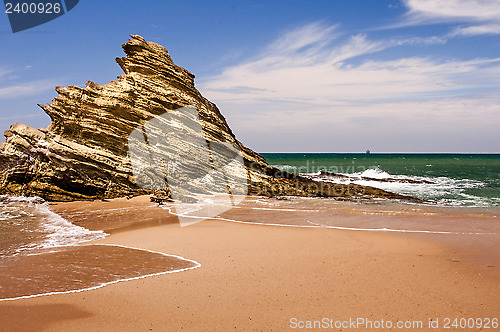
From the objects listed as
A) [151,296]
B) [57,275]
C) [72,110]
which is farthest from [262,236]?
[72,110]

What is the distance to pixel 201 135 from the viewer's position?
17.7 meters

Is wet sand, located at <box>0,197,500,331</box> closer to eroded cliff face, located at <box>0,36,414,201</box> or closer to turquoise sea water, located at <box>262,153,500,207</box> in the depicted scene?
eroded cliff face, located at <box>0,36,414,201</box>

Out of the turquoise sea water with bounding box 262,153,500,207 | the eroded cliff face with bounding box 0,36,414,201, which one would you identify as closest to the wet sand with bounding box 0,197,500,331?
the eroded cliff face with bounding box 0,36,414,201

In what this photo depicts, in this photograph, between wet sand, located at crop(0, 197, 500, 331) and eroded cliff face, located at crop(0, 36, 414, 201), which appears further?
eroded cliff face, located at crop(0, 36, 414, 201)

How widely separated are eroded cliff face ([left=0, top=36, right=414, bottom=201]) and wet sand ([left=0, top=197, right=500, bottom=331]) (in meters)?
8.39

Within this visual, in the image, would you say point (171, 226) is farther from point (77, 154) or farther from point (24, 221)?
point (77, 154)

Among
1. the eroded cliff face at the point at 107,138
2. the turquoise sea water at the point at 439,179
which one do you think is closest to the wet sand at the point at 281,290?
the eroded cliff face at the point at 107,138

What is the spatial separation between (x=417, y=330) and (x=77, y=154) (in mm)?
15466

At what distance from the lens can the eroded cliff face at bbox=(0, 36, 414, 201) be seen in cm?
1570

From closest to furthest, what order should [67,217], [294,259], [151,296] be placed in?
[151,296] → [294,259] → [67,217]

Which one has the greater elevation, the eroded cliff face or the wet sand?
the eroded cliff face

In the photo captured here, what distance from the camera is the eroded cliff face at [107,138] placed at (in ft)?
51.5

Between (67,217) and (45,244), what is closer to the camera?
(45,244)

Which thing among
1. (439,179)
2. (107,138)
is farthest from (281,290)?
(439,179)
